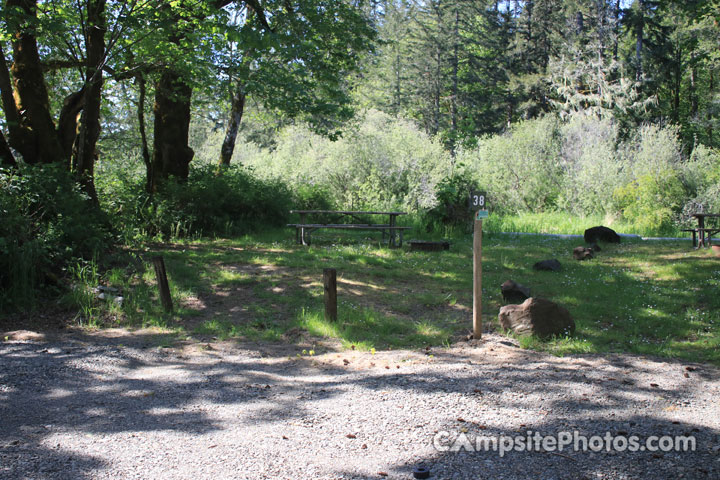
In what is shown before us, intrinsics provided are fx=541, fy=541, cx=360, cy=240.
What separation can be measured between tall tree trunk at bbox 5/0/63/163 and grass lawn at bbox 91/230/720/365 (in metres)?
2.56

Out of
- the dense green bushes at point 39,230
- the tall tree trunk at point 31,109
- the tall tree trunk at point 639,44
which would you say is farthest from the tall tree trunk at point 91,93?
the tall tree trunk at point 639,44

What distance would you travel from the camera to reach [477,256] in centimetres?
610

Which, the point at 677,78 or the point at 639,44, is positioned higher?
the point at 639,44

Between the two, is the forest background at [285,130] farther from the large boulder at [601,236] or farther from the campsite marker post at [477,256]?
the campsite marker post at [477,256]

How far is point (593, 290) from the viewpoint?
8.19m

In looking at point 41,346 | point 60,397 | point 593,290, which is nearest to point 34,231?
point 41,346

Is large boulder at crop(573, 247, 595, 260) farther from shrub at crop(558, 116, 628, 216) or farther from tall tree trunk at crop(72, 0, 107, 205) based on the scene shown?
tall tree trunk at crop(72, 0, 107, 205)

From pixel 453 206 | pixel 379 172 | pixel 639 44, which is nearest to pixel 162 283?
pixel 453 206

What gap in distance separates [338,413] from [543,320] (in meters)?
3.16

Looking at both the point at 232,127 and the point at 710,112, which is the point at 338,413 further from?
the point at 710,112

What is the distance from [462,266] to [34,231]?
283 inches

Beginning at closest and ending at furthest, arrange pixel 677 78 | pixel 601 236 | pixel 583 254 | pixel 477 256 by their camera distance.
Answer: pixel 477 256 < pixel 583 254 < pixel 601 236 < pixel 677 78

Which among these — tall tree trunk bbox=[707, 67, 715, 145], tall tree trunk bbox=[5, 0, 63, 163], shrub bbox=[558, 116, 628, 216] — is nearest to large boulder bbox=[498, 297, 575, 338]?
tall tree trunk bbox=[5, 0, 63, 163]

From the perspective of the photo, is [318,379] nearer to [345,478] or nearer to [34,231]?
[345,478]
